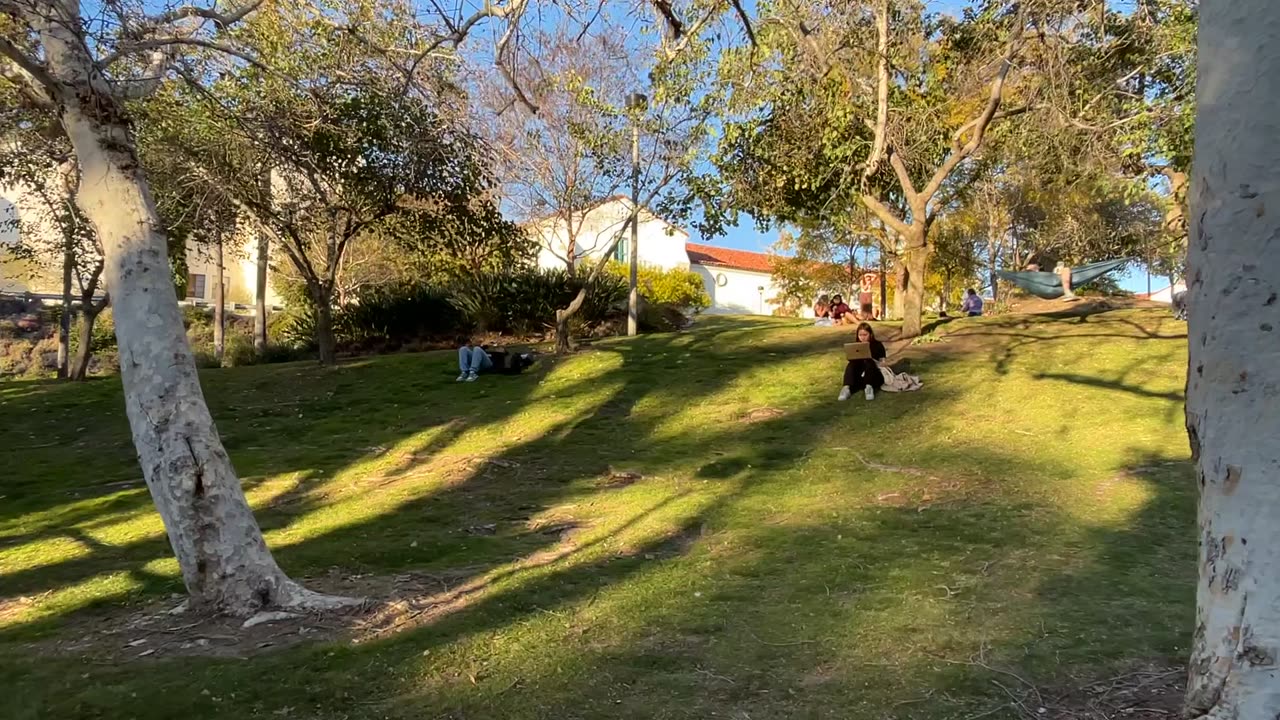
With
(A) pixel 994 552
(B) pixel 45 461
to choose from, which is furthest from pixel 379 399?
(A) pixel 994 552

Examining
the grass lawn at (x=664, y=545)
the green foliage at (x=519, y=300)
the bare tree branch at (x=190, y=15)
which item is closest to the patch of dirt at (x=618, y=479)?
the grass lawn at (x=664, y=545)

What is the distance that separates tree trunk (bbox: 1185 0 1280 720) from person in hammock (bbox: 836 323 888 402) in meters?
8.39

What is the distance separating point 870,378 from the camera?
10719mm

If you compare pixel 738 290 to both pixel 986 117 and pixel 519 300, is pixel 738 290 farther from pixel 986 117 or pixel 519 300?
pixel 986 117

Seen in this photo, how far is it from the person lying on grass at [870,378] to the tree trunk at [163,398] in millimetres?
7800

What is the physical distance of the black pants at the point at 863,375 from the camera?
10727mm

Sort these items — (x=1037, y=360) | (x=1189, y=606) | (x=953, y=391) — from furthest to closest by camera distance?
(x=1037, y=360) → (x=953, y=391) → (x=1189, y=606)

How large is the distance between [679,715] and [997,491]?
446 centimetres

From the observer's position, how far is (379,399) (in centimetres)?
1284

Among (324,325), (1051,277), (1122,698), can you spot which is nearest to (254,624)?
(1122,698)

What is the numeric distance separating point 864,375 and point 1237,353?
870cm

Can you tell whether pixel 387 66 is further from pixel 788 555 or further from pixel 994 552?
pixel 994 552

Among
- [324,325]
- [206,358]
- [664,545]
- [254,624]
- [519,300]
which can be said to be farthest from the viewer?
[206,358]

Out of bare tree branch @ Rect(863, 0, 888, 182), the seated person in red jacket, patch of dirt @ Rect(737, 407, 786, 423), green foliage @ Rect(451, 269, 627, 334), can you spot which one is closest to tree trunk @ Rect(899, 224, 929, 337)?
bare tree branch @ Rect(863, 0, 888, 182)
